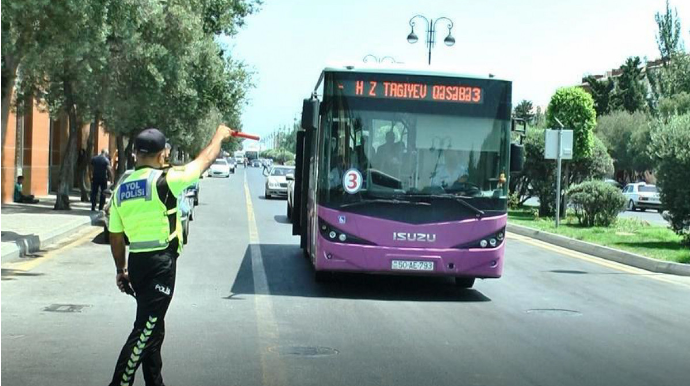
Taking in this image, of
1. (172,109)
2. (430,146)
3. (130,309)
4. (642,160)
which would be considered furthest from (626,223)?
(642,160)

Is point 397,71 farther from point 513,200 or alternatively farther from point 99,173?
point 513,200

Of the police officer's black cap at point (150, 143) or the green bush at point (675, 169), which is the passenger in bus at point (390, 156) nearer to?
the police officer's black cap at point (150, 143)

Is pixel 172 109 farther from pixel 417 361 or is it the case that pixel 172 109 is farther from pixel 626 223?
pixel 417 361

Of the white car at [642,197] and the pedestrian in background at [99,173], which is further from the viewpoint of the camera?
the white car at [642,197]

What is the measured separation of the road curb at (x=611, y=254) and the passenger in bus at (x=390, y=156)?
717 cm

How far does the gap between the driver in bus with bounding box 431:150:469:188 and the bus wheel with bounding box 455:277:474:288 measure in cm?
201

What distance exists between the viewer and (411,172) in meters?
11.2

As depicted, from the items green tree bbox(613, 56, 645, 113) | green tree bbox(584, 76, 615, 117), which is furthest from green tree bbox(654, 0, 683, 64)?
green tree bbox(584, 76, 615, 117)

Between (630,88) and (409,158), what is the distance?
77.9m

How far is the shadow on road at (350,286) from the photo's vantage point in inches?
461

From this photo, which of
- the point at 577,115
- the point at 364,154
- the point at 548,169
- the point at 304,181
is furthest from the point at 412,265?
the point at 548,169

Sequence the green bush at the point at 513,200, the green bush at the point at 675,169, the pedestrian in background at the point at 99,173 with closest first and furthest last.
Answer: the green bush at the point at 675,169 → the pedestrian in background at the point at 99,173 → the green bush at the point at 513,200

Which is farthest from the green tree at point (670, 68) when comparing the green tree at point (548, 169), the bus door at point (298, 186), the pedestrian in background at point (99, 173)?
the pedestrian in background at point (99, 173)

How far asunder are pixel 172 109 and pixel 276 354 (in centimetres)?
2180
